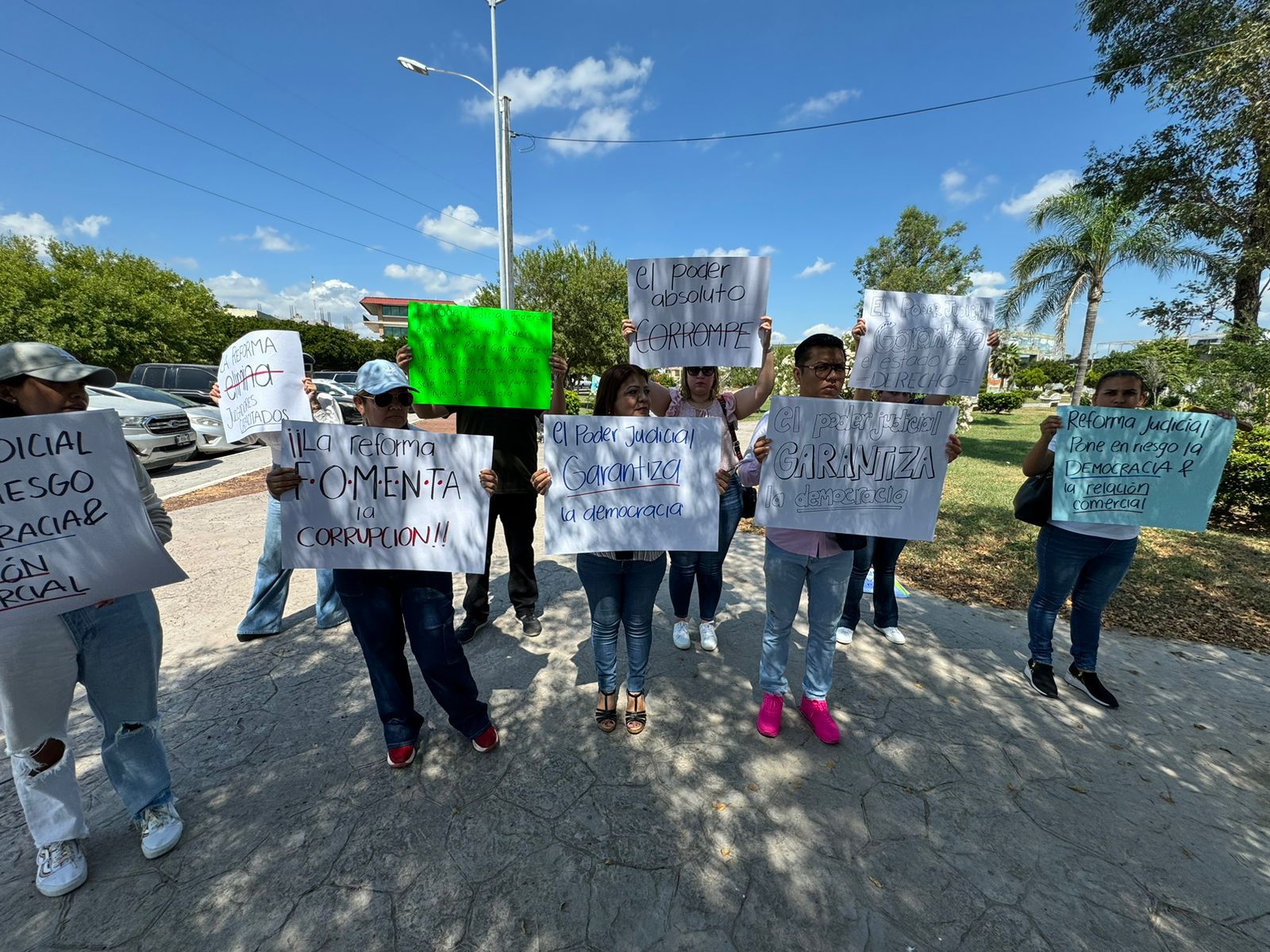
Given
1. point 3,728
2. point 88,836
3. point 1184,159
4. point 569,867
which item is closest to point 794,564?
point 569,867

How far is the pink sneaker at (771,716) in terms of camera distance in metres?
2.82

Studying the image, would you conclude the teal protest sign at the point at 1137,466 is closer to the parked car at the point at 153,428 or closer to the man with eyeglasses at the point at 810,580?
the man with eyeglasses at the point at 810,580

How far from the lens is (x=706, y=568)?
3.62 m

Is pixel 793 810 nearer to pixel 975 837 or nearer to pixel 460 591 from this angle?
pixel 975 837

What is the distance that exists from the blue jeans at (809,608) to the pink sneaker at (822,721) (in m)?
0.04

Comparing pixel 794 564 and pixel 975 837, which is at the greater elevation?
pixel 794 564

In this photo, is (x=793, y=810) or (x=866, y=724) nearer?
Answer: (x=793, y=810)

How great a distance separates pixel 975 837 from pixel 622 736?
66.7 inches

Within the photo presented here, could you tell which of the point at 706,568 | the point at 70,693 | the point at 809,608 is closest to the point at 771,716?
the point at 809,608

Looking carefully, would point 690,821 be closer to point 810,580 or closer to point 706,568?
point 810,580

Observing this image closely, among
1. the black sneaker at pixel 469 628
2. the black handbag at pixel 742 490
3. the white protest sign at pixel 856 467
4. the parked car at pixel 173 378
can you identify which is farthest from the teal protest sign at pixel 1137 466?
the parked car at pixel 173 378

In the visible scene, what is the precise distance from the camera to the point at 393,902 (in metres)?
1.92

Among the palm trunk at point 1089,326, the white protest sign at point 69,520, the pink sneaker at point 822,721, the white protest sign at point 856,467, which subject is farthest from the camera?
the palm trunk at point 1089,326

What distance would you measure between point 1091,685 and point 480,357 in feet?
14.3
